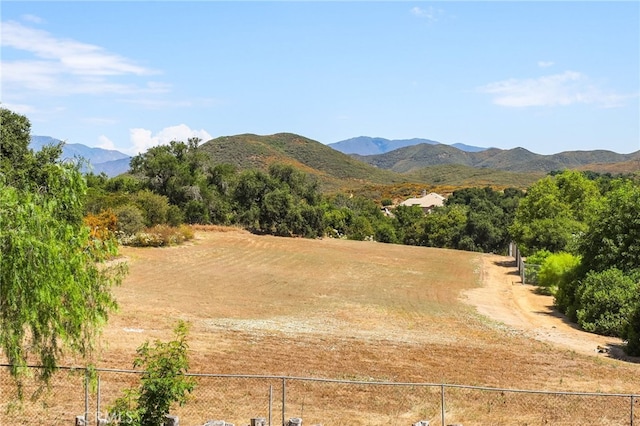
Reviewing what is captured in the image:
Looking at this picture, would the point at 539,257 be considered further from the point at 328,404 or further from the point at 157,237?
the point at 328,404

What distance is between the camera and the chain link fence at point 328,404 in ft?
48.3

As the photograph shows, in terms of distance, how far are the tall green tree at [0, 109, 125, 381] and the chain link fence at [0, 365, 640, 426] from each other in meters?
3.33

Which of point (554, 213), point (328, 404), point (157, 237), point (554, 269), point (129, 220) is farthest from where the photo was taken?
point (554, 213)

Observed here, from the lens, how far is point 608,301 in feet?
108

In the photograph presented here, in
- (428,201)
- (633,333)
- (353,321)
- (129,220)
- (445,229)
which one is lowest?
(353,321)

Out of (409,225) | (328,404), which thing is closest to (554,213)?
(409,225)

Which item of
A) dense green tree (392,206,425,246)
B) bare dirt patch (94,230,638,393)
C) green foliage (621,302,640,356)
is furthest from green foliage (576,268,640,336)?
dense green tree (392,206,425,246)

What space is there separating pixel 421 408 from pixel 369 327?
14621 millimetres

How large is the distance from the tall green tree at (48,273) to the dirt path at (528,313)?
2308 centimetres

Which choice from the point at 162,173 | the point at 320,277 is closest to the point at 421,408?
the point at 320,277

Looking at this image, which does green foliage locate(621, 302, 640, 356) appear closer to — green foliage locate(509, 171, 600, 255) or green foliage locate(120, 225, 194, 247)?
green foliage locate(509, 171, 600, 255)

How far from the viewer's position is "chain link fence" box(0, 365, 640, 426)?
48.3ft

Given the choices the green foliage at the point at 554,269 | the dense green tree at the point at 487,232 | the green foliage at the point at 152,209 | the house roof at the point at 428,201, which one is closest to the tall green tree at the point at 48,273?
the green foliage at the point at 554,269

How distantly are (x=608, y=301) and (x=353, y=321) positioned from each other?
13.7 meters
